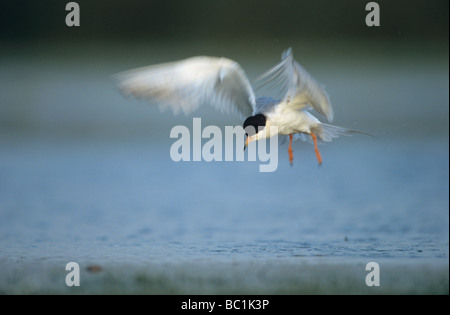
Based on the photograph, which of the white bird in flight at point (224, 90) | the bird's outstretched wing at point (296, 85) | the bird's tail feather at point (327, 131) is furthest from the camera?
the bird's tail feather at point (327, 131)

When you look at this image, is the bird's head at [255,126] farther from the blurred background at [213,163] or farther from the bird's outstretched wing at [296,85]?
the blurred background at [213,163]

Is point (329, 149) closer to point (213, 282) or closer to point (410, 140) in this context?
point (410, 140)

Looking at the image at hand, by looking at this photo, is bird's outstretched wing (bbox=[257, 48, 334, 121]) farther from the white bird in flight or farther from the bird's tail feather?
the bird's tail feather

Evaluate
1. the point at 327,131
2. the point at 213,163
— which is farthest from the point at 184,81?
the point at 213,163

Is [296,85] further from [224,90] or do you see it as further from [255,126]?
[224,90]

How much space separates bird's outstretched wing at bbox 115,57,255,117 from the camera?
15.5 ft

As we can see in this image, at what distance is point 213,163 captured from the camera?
7.95 metres

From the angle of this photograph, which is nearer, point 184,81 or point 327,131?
point 184,81

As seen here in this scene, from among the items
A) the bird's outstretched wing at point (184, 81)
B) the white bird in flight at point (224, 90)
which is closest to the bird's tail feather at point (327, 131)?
the white bird in flight at point (224, 90)

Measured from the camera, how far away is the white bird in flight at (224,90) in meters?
4.71

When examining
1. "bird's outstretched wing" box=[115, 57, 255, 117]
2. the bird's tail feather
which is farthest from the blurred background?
the bird's tail feather

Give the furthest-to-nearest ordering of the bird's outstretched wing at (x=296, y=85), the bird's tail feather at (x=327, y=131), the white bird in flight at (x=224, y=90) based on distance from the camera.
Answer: the bird's tail feather at (x=327, y=131), the white bird in flight at (x=224, y=90), the bird's outstretched wing at (x=296, y=85)

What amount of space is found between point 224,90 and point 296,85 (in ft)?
1.86
